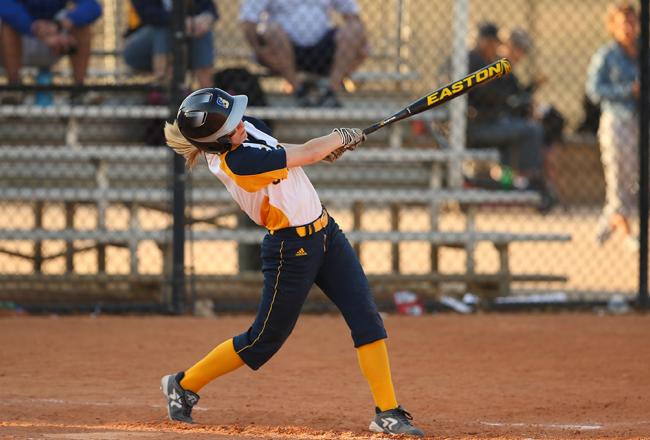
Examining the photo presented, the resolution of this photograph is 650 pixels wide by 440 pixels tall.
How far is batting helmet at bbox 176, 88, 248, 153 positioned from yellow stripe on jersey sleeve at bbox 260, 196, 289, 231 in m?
0.30

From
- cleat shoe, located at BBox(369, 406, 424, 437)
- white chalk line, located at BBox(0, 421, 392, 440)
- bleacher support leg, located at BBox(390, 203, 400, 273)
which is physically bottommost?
white chalk line, located at BBox(0, 421, 392, 440)

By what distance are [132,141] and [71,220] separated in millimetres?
794

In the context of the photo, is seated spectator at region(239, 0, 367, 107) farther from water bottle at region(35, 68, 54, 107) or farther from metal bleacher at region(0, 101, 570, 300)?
water bottle at region(35, 68, 54, 107)

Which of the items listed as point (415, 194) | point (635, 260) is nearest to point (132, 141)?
point (415, 194)

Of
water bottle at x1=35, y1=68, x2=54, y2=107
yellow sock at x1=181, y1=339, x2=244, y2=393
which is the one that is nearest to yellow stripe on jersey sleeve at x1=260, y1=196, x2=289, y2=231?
yellow sock at x1=181, y1=339, x2=244, y2=393

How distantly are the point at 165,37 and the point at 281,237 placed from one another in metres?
4.18

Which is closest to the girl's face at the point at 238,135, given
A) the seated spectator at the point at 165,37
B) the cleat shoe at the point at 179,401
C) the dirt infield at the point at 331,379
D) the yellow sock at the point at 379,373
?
the yellow sock at the point at 379,373

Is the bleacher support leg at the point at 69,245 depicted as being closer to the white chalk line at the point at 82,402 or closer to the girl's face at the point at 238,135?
the white chalk line at the point at 82,402

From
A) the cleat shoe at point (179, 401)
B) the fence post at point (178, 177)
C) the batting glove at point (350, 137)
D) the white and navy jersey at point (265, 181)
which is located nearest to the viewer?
the white and navy jersey at point (265, 181)

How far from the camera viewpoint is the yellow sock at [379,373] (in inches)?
198

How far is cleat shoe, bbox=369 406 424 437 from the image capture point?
4945mm

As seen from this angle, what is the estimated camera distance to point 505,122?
42.8ft

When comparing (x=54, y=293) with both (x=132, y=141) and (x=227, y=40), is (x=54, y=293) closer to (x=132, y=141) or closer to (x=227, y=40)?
(x=132, y=141)

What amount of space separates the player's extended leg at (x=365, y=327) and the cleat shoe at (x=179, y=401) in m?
0.78
